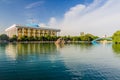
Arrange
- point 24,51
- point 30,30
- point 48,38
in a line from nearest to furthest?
1. point 24,51
2. point 48,38
3. point 30,30

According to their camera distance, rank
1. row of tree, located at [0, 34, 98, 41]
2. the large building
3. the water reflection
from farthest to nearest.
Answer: the large building → row of tree, located at [0, 34, 98, 41] → the water reflection

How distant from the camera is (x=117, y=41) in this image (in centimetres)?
8100

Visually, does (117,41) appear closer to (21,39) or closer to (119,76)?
(21,39)

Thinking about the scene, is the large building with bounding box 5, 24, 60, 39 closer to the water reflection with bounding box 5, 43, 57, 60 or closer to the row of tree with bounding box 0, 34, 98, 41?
the row of tree with bounding box 0, 34, 98, 41

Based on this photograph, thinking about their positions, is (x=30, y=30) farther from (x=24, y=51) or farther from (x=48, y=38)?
(x=24, y=51)

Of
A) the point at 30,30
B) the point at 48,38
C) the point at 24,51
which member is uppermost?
the point at 30,30

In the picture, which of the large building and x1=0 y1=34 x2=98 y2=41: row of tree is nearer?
x1=0 y1=34 x2=98 y2=41: row of tree

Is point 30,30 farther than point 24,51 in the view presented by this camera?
Yes

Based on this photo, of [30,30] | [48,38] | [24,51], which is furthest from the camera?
[30,30]

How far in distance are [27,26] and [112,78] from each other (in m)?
109

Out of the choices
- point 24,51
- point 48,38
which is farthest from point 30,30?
point 24,51

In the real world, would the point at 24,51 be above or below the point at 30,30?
below

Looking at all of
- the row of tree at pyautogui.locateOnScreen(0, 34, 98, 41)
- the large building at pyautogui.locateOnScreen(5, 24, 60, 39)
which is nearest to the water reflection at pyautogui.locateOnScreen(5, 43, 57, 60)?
the row of tree at pyautogui.locateOnScreen(0, 34, 98, 41)

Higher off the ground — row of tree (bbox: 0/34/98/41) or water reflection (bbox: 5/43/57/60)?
row of tree (bbox: 0/34/98/41)
